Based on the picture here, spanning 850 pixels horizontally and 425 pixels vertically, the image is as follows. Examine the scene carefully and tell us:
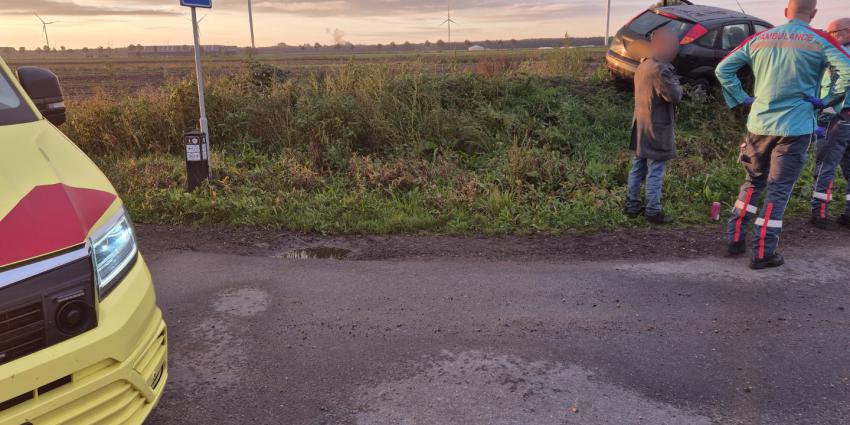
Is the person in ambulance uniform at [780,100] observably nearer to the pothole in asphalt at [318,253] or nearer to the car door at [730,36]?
the pothole in asphalt at [318,253]

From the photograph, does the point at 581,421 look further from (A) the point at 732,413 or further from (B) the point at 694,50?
(B) the point at 694,50

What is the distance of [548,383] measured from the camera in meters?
3.17

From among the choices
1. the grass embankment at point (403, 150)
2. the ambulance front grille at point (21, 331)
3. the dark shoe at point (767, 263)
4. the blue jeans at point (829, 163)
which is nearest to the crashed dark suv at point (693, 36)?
the grass embankment at point (403, 150)

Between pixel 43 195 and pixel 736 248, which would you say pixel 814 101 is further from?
pixel 43 195

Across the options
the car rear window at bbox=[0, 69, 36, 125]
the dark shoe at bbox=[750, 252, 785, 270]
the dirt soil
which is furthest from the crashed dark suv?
the car rear window at bbox=[0, 69, 36, 125]

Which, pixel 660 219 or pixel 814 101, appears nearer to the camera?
pixel 814 101

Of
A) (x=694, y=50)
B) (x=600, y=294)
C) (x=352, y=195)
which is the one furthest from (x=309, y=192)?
(x=694, y=50)

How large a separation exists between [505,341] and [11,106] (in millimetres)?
3012

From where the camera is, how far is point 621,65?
10.7m

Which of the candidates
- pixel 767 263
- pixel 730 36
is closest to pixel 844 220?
pixel 767 263

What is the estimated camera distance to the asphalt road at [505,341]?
9.73 ft

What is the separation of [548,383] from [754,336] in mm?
1518

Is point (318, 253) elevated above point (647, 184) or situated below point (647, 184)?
below

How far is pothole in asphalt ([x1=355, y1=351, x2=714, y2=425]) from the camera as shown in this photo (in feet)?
9.39
